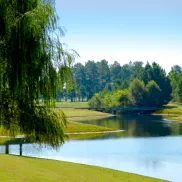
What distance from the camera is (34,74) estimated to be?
15.9 metres

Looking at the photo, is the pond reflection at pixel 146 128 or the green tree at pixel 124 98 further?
the green tree at pixel 124 98

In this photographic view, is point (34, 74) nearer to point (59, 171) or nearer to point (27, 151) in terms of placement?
point (59, 171)

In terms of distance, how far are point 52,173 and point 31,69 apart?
10660mm

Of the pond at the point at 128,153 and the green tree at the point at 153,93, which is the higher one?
the green tree at the point at 153,93

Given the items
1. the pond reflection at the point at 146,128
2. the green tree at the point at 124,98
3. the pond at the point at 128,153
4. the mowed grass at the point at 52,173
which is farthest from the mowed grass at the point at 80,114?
the mowed grass at the point at 52,173

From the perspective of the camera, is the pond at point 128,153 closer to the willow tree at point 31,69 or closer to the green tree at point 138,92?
the willow tree at point 31,69

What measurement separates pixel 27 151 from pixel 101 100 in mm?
110116

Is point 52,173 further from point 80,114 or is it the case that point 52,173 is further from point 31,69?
point 80,114

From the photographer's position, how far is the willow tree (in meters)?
15.3

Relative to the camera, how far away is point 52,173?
2464 centimetres

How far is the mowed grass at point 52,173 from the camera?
21.8 metres

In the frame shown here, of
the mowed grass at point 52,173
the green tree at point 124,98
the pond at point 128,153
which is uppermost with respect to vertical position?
the green tree at point 124,98

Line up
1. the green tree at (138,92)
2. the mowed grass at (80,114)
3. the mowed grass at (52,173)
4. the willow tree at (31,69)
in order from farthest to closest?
the green tree at (138,92), the mowed grass at (80,114), the mowed grass at (52,173), the willow tree at (31,69)

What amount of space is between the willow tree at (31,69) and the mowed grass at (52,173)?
4.90 m
